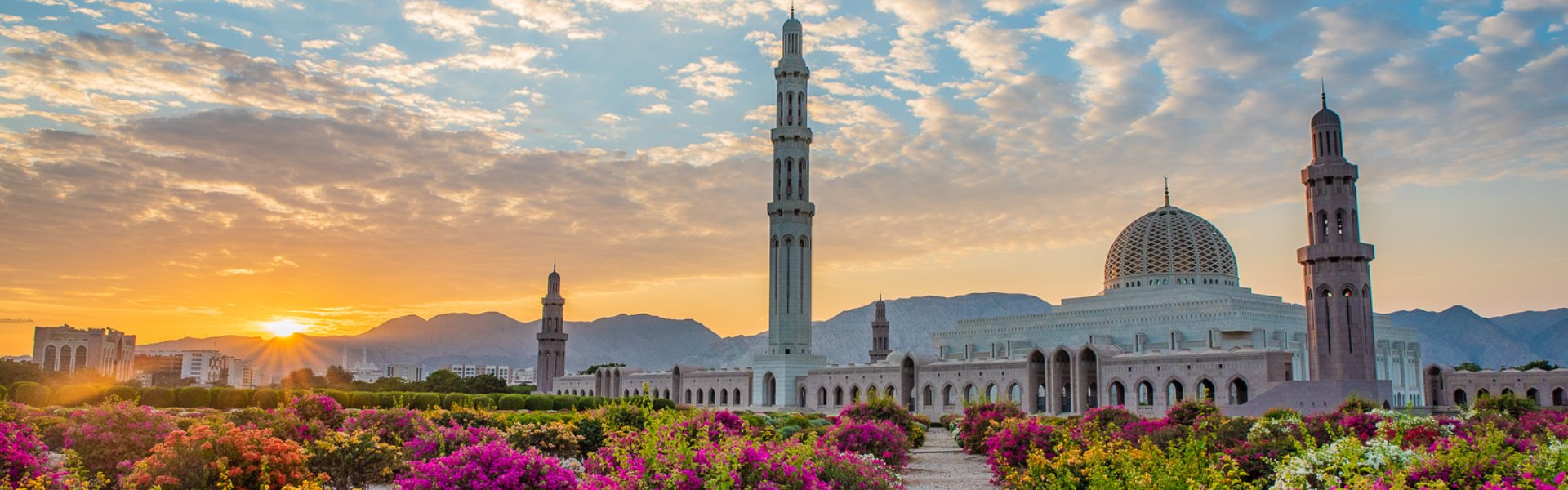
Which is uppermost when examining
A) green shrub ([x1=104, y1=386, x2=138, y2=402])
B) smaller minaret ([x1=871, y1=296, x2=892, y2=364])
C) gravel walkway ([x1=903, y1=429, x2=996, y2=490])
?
smaller minaret ([x1=871, y1=296, x2=892, y2=364])

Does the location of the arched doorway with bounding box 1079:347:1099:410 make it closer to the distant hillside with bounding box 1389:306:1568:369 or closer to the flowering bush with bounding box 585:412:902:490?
the flowering bush with bounding box 585:412:902:490

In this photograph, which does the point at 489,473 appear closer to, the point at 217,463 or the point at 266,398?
the point at 217,463

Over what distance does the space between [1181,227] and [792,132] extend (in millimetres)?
19880

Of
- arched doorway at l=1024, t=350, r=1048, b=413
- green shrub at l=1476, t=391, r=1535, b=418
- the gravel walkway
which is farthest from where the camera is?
arched doorway at l=1024, t=350, r=1048, b=413

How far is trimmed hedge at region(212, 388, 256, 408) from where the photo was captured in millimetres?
36188

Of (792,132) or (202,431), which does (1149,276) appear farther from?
(202,431)

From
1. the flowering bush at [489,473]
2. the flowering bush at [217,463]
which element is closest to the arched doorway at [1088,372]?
the flowering bush at [489,473]

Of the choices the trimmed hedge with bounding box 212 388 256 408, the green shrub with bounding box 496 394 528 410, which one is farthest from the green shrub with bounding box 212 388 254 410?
the green shrub with bounding box 496 394 528 410

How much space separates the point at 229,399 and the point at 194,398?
155 centimetres

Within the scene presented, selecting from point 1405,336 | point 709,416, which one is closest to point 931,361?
point 1405,336

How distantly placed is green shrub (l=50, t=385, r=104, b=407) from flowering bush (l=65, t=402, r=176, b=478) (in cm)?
2228

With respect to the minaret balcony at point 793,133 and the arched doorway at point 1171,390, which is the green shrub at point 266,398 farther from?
the arched doorway at point 1171,390

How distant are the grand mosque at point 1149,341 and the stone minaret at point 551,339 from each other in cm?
1183

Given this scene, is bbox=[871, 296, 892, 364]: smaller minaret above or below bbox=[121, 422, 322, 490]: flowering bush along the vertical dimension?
above
